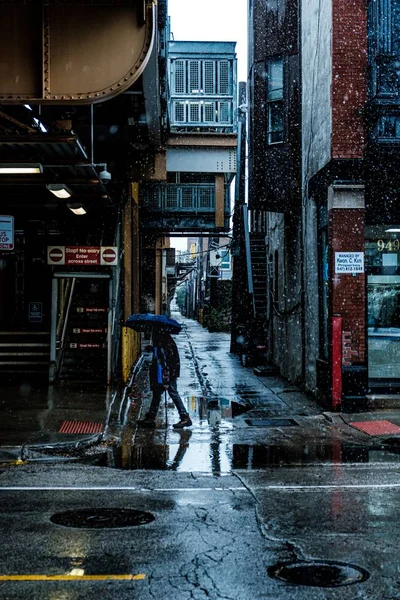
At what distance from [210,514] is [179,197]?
27076 millimetres

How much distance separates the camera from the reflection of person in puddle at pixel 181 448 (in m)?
10.2

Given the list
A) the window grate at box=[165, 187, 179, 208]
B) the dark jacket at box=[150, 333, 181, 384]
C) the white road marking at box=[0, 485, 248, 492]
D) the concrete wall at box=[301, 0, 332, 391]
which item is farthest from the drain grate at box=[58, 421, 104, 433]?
the window grate at box=[165, 187, 179, 208]

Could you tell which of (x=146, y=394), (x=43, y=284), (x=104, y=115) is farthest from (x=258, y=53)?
(x=43, y=284)

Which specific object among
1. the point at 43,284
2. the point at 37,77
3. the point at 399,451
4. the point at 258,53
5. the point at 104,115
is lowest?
the point at 399,451

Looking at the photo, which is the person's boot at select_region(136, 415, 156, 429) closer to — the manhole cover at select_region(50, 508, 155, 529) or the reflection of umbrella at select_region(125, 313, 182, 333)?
the reflection of umbrella at select_region(125, 313, 182, 333)

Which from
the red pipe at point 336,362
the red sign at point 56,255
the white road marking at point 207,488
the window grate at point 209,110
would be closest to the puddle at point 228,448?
the red pipe at point 336,362

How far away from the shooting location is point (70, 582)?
5293 mm

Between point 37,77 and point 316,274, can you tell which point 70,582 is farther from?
point 316,274

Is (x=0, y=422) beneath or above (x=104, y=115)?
beneath

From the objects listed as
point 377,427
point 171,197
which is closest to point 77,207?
point 377,427

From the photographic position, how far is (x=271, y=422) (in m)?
13.7

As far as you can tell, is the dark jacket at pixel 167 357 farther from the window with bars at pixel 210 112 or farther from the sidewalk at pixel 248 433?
the window with bars at pixel 210 112

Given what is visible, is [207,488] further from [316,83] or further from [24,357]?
[24,357]

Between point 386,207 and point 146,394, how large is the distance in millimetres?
6626
